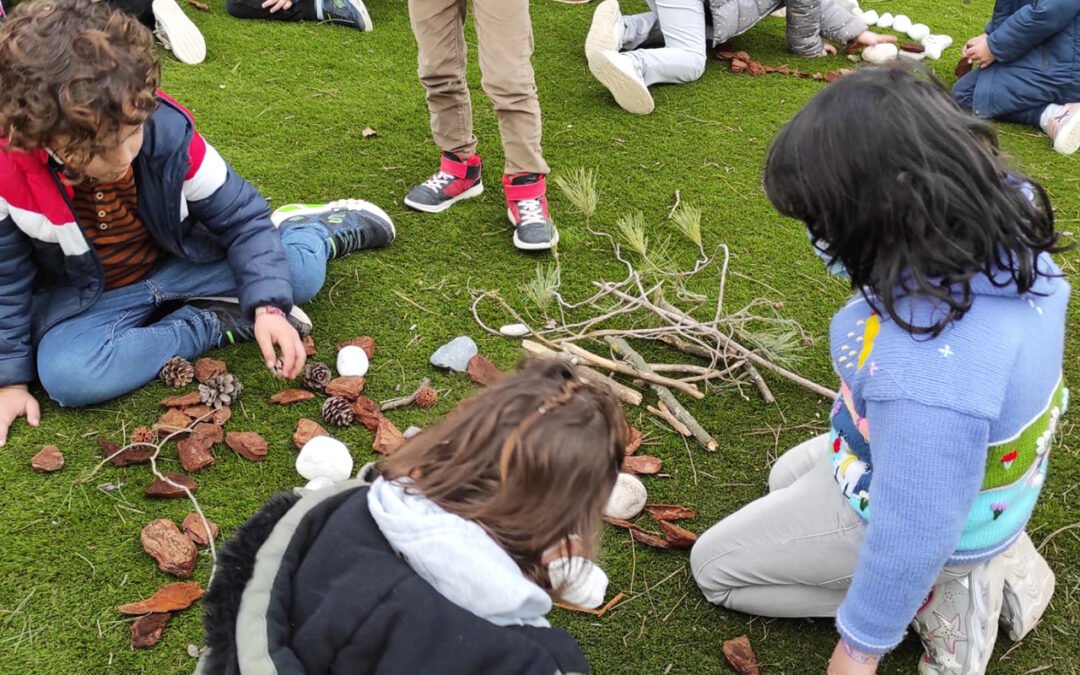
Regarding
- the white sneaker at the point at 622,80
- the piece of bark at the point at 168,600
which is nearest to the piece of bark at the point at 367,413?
the piece of bark at the point at 168,600

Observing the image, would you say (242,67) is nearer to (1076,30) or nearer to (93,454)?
(93,454)

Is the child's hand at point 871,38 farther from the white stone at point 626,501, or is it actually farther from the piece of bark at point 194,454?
the piece of bark at point 194,454

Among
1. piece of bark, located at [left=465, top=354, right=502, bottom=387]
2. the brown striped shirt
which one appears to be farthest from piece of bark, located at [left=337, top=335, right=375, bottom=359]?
the brown striped shirt

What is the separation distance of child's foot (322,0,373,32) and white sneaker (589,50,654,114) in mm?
1259

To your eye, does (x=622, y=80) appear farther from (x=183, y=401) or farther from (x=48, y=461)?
(x=48, y=461)

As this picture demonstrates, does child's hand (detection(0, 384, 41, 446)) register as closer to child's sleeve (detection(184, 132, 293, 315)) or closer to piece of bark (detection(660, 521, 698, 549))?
child's sleeve (detection(184, 132, 293, 315))

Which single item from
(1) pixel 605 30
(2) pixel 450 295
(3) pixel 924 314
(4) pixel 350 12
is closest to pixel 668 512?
(3) pixel 924 314

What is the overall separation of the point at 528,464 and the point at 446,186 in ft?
6.56

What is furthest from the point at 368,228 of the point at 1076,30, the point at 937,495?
the point at 1076,30

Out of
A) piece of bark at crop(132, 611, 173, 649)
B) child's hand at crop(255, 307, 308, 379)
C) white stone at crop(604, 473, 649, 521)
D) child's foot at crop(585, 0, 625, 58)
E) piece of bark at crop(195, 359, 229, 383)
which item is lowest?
white stone at crop(604, 473, 649, 521)

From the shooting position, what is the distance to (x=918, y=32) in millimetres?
4531

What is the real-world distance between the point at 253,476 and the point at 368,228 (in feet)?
3.21

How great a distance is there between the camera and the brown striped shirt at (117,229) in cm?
207

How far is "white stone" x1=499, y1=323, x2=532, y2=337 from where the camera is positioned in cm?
244
